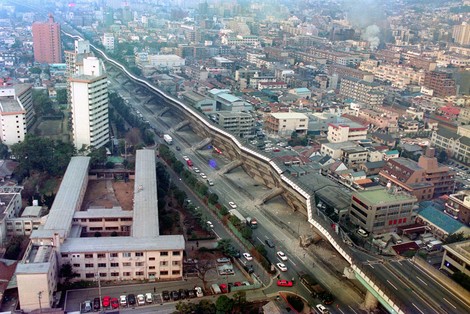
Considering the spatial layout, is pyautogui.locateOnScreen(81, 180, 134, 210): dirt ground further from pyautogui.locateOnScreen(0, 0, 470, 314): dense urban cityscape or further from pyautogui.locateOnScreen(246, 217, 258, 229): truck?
pyautogui.locateOnScreen(246, 217, 258, 229): truck

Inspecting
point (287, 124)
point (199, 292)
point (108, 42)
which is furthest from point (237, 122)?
point (108, 42)

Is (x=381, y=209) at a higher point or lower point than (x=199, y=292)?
higher

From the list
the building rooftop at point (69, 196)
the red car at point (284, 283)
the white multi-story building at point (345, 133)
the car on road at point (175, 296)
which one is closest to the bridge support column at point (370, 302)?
the red car at point (284, 283)

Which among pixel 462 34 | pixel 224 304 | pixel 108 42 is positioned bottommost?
pixel 224 304

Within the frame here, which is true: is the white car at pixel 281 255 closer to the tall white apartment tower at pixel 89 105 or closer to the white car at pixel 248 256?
the white car at pixel 248 256

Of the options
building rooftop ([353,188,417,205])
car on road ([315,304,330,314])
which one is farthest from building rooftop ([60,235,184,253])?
building rooftop ([353,188,417,205])

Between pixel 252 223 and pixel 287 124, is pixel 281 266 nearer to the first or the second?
pixel 252 223

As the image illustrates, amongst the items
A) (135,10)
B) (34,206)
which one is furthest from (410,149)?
(135,10)
